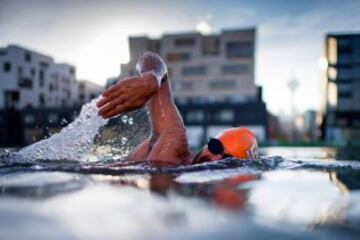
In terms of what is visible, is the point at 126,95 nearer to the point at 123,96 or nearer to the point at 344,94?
the point at 123,96

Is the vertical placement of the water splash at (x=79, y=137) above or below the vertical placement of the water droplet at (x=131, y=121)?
below

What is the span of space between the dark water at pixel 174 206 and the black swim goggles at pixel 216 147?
43.5 inches

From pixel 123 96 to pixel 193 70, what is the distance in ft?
142

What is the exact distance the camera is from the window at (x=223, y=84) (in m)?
45.0

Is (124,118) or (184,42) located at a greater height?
(184,42)

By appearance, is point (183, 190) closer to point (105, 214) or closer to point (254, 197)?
point (254, 197)

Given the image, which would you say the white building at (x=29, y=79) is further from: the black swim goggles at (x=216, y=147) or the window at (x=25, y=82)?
the black swim goggles at (x=216, y=147)

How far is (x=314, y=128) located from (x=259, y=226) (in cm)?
4845

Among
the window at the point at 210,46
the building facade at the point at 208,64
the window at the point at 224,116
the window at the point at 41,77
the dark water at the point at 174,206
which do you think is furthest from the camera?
the window at the point at 41,77

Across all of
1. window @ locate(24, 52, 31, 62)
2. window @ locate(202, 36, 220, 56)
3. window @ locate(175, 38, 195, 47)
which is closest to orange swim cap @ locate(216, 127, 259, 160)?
window @ locate(202, 36, 220, 56)

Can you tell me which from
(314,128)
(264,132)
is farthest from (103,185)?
(314,128)

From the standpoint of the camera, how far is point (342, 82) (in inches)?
1626

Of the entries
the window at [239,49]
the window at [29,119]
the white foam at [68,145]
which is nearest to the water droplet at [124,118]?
the white foam at [68,145]

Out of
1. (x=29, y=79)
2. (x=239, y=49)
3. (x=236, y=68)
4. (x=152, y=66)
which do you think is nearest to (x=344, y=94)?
(x=236, y=68)
